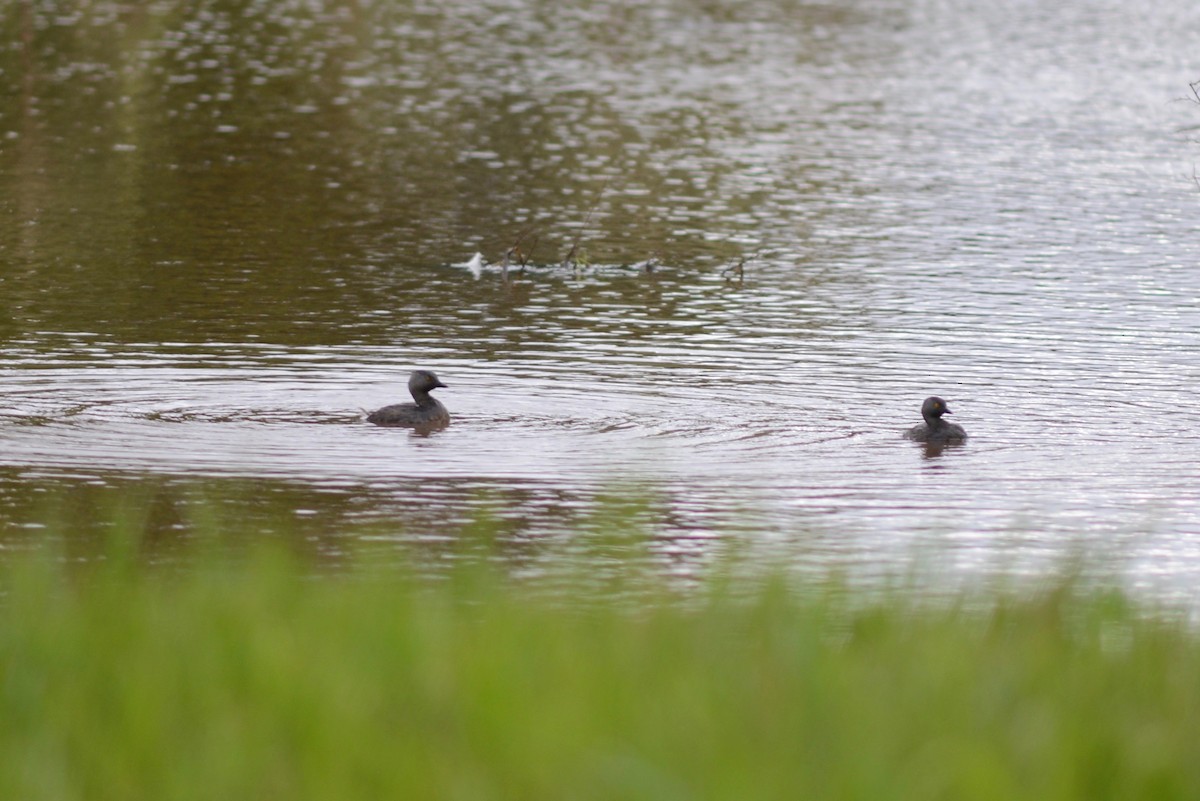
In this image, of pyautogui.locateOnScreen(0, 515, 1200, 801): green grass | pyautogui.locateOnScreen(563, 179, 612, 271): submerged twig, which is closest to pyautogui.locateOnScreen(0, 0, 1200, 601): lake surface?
pyautogui.locateOnScreen(563, 179, 612, 271): submerged twig

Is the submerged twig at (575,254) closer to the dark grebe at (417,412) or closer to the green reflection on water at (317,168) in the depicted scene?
the green reflection on water at (317,168)

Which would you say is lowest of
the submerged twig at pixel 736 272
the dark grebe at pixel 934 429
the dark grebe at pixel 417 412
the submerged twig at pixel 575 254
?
the dark grebe at pixel 934 429

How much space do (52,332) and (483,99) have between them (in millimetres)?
24571

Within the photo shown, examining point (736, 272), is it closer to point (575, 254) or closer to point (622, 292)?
point (622, 292)

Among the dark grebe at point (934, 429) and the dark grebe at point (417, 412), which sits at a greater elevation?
the dark grebe at point (417, 412)

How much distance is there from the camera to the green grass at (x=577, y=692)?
6.59 meters

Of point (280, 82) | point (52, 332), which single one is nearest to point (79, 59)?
point (280, 82)

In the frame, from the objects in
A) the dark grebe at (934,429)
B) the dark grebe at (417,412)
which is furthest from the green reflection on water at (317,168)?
the dark grebe at (934,429)

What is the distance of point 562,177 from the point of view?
34.6m

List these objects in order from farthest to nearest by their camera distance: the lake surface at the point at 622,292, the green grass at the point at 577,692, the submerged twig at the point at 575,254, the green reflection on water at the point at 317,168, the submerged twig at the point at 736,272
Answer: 1. the submerged twig at the point at 575,254
2. the submerged twig at the point at 736,272
3. the green reflection on water at the point at 317,168
4. the lake surface at the point at 622,292
5. the green grass at the point at 577,692

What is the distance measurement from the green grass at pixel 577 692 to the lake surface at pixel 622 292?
4.91ft

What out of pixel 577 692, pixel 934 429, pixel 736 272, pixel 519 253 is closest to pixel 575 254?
pixel 519 253

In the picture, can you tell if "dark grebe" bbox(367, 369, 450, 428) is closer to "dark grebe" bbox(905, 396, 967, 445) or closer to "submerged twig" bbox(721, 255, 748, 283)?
"dark grebe" bbox(905, 396, 967, 445)

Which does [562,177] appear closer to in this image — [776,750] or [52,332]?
[52,332]
